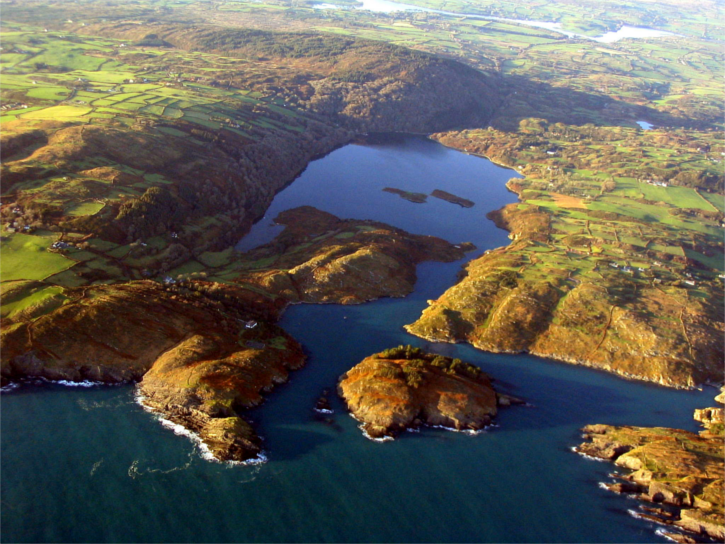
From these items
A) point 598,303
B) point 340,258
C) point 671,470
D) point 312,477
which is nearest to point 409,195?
point 340,258

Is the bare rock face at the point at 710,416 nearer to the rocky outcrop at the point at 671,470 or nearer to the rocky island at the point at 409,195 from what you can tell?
the rocky outcrop at the point at 671,470

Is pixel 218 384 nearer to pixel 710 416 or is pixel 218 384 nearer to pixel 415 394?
pixel 415 394

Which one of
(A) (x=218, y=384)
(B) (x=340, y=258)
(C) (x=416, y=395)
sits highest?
(B) (x=340, y=258)

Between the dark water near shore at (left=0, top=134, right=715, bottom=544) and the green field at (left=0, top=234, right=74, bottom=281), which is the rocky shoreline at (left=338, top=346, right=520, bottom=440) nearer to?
the dark water near shore at (left=0, top=134, right=715, bottom=544)

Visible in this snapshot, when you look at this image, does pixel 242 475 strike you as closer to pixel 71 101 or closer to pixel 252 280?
pixel 252 280

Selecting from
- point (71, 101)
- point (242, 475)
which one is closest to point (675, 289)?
point (242, 475)

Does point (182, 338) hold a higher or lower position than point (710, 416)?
higher
